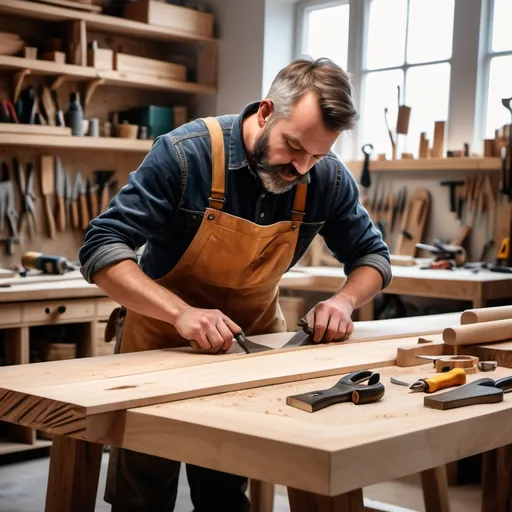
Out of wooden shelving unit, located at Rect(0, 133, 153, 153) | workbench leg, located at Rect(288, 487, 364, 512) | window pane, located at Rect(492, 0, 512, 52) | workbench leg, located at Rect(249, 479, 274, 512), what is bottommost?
workbench leg, located at Rect(249, 479, 274, 512)

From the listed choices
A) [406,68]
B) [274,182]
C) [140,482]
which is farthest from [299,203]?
[406,68]

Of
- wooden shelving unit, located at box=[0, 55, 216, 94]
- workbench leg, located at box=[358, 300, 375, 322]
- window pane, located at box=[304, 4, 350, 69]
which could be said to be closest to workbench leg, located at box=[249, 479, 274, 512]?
workbench leg, located at box=[358, 300, 375, 322]

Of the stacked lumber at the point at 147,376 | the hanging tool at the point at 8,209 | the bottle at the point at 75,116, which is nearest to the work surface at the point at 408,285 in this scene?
the hanging tool at the point at 8,209

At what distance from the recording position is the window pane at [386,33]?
18.2ft

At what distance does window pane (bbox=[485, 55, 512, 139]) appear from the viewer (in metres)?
5.01

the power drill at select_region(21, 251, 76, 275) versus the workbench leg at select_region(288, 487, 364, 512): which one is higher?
the power drill at select_region(21, 251, 76, 275)

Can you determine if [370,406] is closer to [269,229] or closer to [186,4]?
[269,229]

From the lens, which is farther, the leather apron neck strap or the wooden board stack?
the leather apron neck strap

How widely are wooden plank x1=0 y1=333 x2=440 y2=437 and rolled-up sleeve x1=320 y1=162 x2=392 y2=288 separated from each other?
609 millimetres

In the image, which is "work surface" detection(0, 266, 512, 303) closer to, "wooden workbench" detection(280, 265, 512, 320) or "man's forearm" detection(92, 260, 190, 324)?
"wooden workbench" detection(280, 265, 512, 320)

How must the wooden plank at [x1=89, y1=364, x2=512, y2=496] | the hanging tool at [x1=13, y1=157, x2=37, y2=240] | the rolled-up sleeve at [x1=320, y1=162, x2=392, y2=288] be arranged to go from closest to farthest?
the wooden plank at [x1=89, y1=364, x2=512, y2=496], the rolled-up sleeve at [x1=320, y1=162, x2=392, y2=288], the hanging tool at [x1=13, y1=157, x2=37, y2=240]

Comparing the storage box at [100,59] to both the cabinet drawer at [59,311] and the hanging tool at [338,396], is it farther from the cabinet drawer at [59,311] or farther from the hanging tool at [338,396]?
the hanging tool at [338,396]

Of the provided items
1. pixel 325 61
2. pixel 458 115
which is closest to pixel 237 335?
pixel 325 61

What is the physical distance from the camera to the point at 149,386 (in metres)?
1.68
